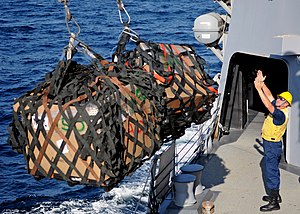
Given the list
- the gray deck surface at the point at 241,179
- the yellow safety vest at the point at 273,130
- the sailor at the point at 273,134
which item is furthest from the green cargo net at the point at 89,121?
the gray deck surface at the point at 241,179

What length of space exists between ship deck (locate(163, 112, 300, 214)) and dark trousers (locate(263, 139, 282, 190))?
43cm

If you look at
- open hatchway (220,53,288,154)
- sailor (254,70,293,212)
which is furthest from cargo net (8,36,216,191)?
open hatchway (220,53,288,154)

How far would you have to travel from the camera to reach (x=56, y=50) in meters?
38.8

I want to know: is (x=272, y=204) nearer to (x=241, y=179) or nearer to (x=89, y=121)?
(x=241, y=179)

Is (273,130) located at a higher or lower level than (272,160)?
higher

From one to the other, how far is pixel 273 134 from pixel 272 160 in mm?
375

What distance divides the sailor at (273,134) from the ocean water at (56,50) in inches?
81.8

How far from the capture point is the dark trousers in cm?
909

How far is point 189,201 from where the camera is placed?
885cm

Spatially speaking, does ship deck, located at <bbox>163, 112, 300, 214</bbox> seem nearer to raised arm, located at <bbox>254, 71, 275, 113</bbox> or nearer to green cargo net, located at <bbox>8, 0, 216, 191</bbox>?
raised arm, located at <bbox>254, 71, 275, 113</bbox>

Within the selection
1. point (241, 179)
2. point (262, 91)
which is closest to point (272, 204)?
point (241, 179)

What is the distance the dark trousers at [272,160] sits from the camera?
909 centimetres

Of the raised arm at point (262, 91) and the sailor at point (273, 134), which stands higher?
the raised arm at point (262, 91)

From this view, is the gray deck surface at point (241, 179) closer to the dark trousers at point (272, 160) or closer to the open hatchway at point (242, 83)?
the dark trousers at point (272, 160)
